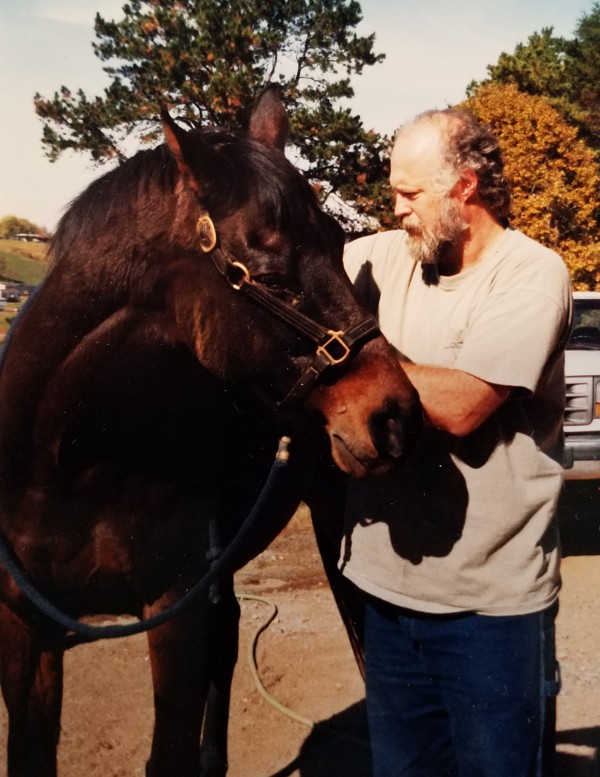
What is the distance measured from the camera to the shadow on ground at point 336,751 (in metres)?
2.75

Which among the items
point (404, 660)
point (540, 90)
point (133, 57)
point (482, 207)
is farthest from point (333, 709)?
point (540, 90)

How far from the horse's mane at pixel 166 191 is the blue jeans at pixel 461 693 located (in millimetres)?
970

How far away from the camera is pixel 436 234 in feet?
5.41

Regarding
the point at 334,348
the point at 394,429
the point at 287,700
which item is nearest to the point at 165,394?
the point at 334,348

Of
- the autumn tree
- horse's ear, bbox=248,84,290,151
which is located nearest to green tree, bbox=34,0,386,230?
the autumn tree

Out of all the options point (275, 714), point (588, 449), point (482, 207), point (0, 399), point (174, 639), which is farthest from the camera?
point (588, 449)

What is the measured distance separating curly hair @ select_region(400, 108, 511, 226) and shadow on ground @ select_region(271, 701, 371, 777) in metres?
2.09

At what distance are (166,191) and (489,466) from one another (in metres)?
0.96

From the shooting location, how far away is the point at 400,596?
1.67 meters

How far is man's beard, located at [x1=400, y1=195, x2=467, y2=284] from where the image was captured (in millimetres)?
1640

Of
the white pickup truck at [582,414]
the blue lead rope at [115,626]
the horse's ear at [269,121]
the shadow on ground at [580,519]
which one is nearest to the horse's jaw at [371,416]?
the blue lead rope at [115,626]

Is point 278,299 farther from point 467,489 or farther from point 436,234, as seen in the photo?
point 467,489

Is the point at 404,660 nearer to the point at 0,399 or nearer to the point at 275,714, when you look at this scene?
the point at 0,399

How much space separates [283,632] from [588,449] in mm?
2683
